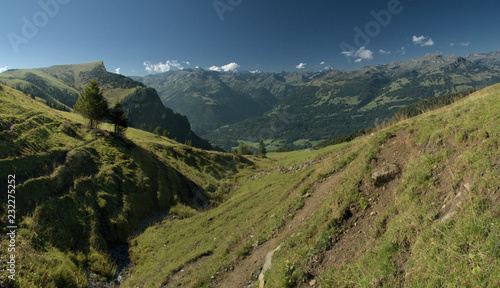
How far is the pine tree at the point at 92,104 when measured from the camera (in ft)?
121

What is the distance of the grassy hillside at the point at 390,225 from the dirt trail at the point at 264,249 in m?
0.07

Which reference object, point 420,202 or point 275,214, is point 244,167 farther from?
point 420,202

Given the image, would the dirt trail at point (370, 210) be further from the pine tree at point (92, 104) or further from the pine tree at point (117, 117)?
the pine tree at point (92, 104)

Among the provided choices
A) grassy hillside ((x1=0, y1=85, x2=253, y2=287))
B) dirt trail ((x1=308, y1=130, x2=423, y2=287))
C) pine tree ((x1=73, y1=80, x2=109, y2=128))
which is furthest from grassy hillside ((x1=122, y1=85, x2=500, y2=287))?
pine tree ((x1=73, y1=80, x2=109, y2=128))

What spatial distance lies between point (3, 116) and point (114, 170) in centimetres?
1426

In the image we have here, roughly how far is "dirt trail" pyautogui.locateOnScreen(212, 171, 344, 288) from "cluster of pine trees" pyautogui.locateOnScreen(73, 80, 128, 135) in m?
39.8

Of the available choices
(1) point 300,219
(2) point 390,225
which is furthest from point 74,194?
(2) point 390,225

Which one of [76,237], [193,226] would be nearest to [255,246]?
[193,226]

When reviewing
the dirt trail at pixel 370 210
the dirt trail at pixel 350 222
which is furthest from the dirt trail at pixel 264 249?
the dirt trail at pixel 370 210

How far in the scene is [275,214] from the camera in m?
14.6

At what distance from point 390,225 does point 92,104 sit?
46.1 meters

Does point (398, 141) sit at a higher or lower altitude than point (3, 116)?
lower

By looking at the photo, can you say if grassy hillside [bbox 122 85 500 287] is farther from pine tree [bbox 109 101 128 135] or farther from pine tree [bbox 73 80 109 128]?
pine tree [bbox 73 80 109 128]

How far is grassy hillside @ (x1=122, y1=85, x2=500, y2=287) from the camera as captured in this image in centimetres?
531
